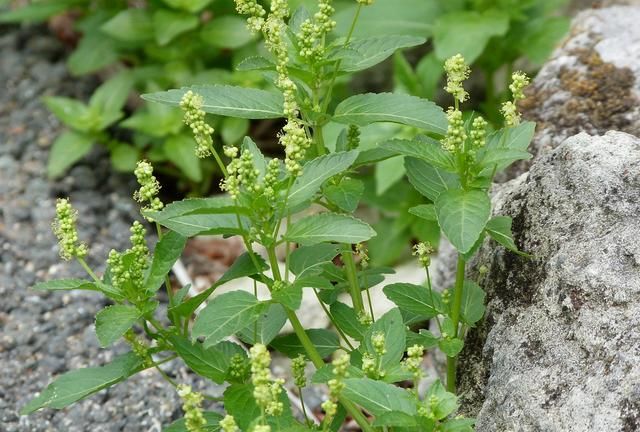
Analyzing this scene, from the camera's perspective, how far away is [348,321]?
2809 mm

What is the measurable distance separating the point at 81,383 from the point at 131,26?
3.13 meters

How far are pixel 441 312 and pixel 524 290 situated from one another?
0.25 meters

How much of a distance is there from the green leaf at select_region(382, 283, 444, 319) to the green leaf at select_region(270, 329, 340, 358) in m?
0.26

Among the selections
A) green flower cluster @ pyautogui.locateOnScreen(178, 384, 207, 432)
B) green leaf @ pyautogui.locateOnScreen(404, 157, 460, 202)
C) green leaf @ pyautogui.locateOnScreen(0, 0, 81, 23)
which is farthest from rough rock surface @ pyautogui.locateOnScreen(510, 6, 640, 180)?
green leaf @ pyautogui.locateOnScreen(0, 0, 81, 23)

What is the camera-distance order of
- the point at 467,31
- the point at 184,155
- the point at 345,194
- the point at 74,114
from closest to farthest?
1. the point at 345,194
2. the point at 467,31
3. the point at 184,155
4. the point at 74,114

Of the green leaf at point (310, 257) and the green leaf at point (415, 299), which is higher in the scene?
the green leaf at point (310, 257)

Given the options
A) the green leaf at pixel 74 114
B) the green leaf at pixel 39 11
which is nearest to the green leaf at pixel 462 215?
the green leaf at pixel 74 114

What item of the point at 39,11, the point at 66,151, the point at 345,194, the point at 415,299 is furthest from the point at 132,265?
the point at 39,11

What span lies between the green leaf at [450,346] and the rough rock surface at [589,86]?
3.03 feet

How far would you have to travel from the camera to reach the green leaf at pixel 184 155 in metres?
4.93

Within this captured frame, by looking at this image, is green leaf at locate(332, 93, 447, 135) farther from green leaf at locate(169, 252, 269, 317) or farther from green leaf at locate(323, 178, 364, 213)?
green leaf at locate(169, 252, 269, 317)

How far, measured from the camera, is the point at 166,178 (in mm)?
5473

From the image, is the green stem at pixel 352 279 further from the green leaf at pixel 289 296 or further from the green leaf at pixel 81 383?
the green leaf at pixel 81 383

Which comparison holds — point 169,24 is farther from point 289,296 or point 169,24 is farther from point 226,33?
point 289,296
